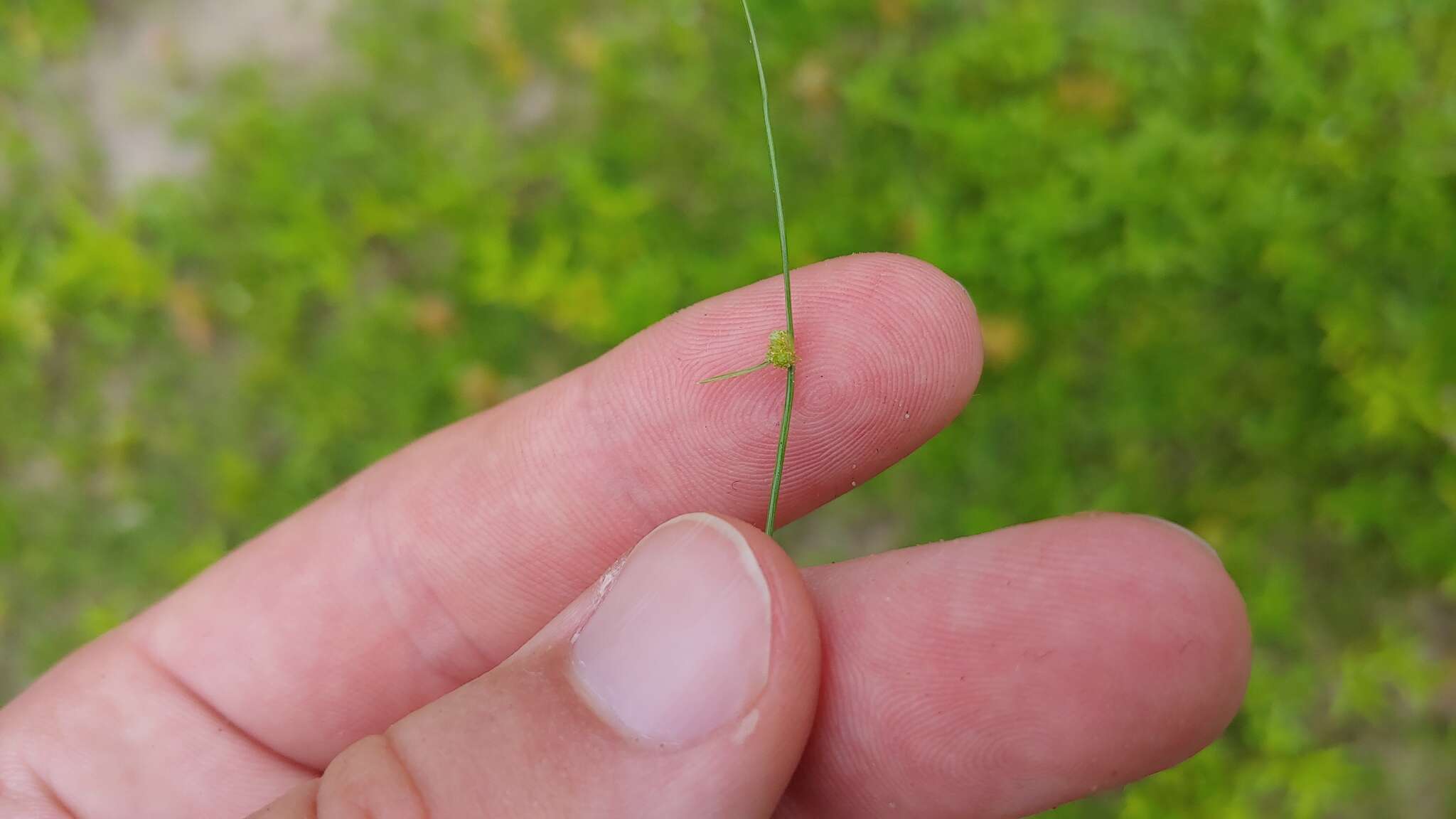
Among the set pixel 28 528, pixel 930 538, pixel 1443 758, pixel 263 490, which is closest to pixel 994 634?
pixel 930 538

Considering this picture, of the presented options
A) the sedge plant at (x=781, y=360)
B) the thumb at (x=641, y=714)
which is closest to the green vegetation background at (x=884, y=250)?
the sedge plant at (x=781, y=360)

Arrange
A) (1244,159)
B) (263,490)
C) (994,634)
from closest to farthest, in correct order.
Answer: (994,634), (1244,159), (263,490)

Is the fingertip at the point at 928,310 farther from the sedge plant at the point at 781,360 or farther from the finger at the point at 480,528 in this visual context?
the sedge plant at the point at 781,360

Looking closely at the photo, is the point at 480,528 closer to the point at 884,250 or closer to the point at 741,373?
the point at 741,373

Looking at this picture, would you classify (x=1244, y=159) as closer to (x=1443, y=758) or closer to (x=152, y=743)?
(x=1443, y=758)

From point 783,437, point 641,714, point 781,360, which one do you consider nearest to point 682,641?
point 641,714

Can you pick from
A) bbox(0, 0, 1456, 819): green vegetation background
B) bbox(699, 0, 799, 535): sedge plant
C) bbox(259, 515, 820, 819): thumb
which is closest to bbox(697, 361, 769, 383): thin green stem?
bbox(699, 0, 799, 535): sedge plant
